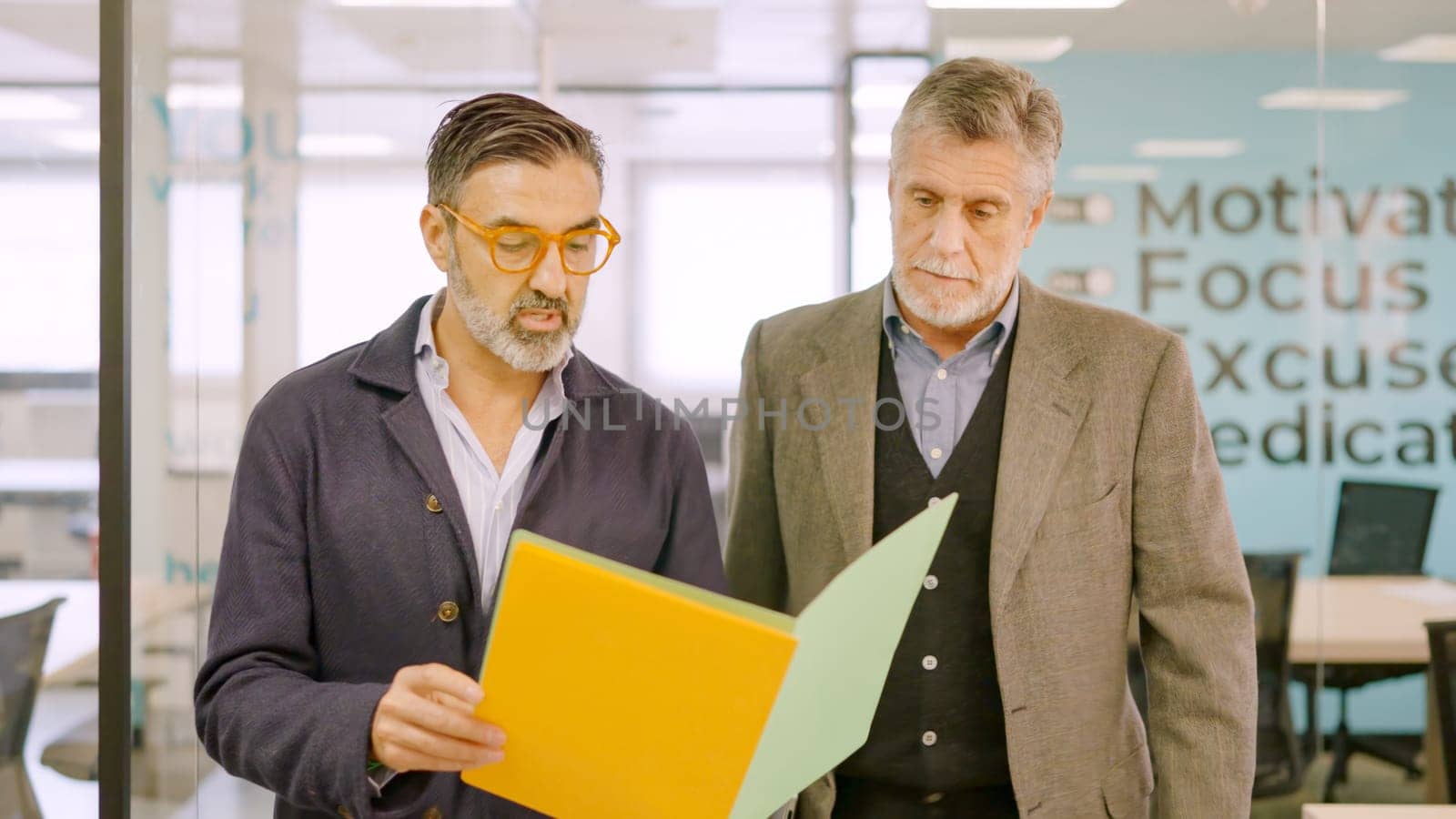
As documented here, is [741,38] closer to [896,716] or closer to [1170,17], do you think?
[1170,17]

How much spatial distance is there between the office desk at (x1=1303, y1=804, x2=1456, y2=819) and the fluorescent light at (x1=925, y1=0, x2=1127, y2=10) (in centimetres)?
223

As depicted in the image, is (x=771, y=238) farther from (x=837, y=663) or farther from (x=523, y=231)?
(x=837, y=663)

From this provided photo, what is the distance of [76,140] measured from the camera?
2969mm

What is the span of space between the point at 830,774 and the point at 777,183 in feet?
6.67

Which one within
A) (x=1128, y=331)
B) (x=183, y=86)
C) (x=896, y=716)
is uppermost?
(x=183, y=86)

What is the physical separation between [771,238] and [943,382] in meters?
1.68

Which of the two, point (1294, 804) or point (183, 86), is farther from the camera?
point (1294, 804)

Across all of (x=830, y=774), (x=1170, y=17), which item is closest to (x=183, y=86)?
(x=830, y=774)

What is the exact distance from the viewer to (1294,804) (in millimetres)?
3443

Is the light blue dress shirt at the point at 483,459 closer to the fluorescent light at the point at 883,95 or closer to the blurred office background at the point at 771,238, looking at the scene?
the blurred office background at the point at 771,238

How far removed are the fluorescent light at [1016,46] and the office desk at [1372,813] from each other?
2.13 metres

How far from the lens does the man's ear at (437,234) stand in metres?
1.43

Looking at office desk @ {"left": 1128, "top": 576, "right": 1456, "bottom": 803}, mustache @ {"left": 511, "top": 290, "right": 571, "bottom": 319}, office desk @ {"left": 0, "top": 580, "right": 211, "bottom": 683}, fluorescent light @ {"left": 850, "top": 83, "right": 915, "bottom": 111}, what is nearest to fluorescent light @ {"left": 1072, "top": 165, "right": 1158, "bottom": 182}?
fluorescent light @ {"left": 850, "top": 83, "right": 915, "bottom": 111}

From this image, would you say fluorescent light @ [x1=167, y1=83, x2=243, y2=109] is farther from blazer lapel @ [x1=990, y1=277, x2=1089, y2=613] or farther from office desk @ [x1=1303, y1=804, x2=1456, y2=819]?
office desk @ [x1=1303, y1=804, x2=1456, y2=819]
